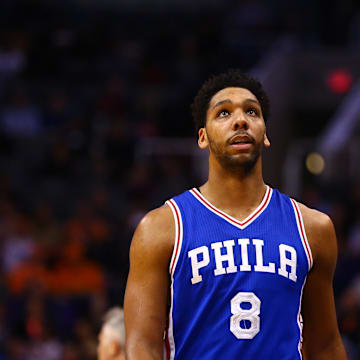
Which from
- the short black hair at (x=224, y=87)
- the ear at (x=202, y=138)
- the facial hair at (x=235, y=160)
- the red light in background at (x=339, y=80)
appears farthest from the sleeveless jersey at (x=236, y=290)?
the red light in background at (x=339, y=80)

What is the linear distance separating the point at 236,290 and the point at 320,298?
45cm

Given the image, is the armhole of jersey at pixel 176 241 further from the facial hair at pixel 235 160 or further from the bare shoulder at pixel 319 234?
the bare shoulder at pixel 319 234

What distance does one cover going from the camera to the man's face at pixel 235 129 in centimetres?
344

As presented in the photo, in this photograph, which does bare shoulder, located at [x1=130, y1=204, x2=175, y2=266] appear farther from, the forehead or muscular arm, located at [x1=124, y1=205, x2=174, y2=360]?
the forehead

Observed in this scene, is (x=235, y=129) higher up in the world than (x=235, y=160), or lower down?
higher up

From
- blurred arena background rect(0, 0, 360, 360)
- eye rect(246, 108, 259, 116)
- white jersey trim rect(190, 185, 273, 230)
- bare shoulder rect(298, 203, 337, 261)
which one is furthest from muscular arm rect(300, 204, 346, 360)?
blurred arena background rect(0, 0, 360, 360)

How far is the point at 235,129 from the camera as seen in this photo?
11.3ft

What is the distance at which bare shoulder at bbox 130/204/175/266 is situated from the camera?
3.36 metres

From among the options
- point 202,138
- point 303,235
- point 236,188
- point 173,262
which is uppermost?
point 202,138

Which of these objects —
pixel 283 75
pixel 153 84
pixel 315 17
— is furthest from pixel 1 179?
pixel 315 17

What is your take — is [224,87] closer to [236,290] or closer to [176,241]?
[176,241]

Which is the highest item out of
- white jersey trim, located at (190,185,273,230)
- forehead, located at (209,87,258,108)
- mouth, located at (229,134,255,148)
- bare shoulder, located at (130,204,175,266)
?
forehead, located at (209,87,258,108)

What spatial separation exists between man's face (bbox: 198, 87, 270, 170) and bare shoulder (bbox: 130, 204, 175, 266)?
34cm

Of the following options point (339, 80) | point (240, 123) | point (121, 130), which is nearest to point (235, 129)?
point (240, 123)
